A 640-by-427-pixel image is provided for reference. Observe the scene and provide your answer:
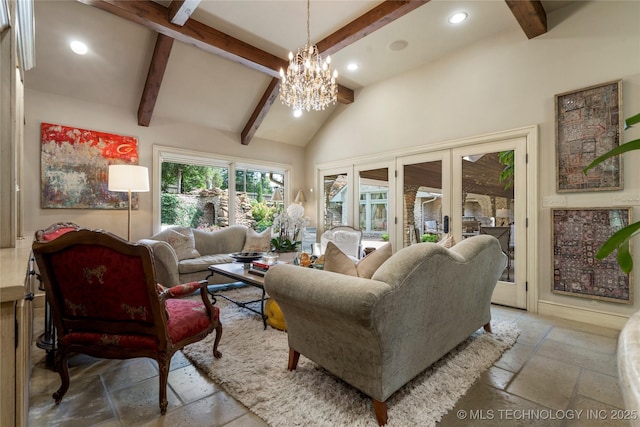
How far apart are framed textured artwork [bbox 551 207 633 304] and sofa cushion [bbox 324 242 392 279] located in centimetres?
247

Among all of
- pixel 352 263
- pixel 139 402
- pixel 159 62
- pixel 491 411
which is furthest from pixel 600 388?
pixel 159 62

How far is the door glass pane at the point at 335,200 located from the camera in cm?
557

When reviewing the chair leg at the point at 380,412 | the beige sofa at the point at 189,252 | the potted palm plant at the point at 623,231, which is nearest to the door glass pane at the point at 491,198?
the potted palm plant at the point at 623,231

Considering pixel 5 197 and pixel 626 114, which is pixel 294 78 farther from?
pixel 626 114

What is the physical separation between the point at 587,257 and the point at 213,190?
17.4ft

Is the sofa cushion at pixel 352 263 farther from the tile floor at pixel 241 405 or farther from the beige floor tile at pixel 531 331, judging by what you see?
the beige floor tile at pixel 531 331

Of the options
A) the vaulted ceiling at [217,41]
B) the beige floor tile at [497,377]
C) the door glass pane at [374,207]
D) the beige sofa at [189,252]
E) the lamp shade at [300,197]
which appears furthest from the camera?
the lamp shade at [300,197]

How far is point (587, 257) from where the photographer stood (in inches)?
116

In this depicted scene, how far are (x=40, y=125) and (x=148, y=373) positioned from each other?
349 centimetres

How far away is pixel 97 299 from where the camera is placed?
1587 mm

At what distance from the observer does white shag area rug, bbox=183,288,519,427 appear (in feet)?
5.05

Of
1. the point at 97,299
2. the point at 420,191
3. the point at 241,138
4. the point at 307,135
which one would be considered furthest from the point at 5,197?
the point at 307,135

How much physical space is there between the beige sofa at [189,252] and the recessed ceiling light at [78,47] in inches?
93.0

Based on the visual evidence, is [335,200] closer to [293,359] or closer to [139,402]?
[293,359]
